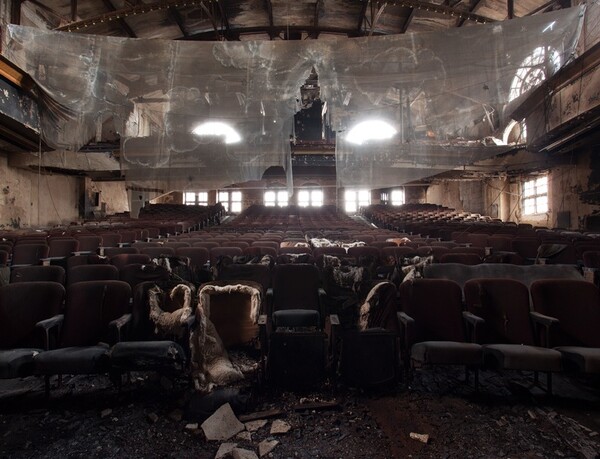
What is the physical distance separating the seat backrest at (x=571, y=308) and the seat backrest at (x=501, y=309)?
108 mm

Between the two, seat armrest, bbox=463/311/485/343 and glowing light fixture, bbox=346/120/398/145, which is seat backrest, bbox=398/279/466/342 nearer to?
seat armrest, bbox=463/311/485/343

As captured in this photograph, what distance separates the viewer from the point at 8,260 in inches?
175

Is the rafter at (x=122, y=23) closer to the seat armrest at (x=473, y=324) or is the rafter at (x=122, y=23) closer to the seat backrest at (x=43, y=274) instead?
the seat backrest at (x=43, y=274)

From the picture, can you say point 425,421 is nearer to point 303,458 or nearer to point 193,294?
point 303,458

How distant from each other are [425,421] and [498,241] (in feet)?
15.2

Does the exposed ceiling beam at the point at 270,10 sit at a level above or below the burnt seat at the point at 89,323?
above

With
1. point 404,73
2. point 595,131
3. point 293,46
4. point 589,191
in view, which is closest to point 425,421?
point 404,73

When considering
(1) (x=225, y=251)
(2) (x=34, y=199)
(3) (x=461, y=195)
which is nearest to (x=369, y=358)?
(1) (x=225, y=251)

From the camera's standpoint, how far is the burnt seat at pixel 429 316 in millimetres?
2166

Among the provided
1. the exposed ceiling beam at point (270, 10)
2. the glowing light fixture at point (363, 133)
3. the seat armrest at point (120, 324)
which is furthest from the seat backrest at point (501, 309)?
the exposed ceiling beam at point (270, 10)

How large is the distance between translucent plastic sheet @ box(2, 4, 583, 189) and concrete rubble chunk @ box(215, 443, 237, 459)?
16.4ft

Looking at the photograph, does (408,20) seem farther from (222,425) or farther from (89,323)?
(222,425)

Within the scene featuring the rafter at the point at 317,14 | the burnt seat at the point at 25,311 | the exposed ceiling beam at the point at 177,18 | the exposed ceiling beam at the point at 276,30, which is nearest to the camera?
Answer: the burnt seat at the point at 25,311

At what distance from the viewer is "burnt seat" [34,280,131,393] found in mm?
1956
